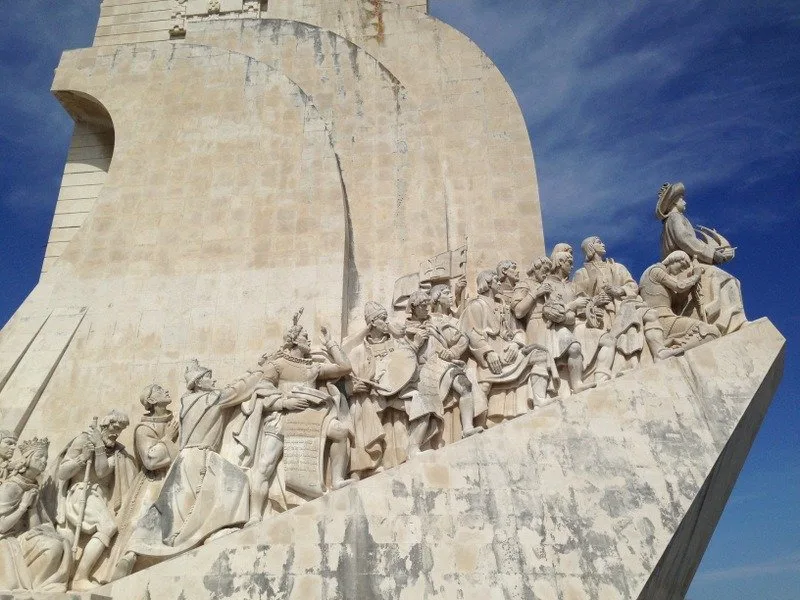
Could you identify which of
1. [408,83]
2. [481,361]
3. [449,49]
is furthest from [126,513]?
[449,49]

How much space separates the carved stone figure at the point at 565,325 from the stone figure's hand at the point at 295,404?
2.38m

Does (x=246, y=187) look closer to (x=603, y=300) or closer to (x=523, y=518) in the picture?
(x=603, y=300)

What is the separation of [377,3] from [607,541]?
9028mm

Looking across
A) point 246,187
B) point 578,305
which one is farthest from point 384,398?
point 246,187

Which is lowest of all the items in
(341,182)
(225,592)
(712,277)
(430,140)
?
(225,592)

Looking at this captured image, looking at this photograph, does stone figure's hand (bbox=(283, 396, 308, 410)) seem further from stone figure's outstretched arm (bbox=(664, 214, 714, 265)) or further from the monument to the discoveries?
stone figure's outstretched arm (bbox=(664, 214, 714, 265))

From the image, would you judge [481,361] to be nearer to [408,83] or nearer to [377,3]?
[408,83]

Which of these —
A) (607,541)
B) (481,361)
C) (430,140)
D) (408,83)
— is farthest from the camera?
(408,83)

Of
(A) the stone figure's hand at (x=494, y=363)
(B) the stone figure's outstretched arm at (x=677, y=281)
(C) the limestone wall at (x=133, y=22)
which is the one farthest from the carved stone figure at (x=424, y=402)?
(C) the limestone wall at (x=133, y=22)

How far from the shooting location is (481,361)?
6.73 metres

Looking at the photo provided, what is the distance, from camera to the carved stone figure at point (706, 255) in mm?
6469

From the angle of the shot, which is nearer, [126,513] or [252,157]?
[126,513]

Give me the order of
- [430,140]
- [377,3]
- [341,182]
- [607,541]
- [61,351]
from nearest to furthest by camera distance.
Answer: [607,541], [61,351], [341,182], [430,140], [377,3]

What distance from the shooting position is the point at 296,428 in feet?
19.6
